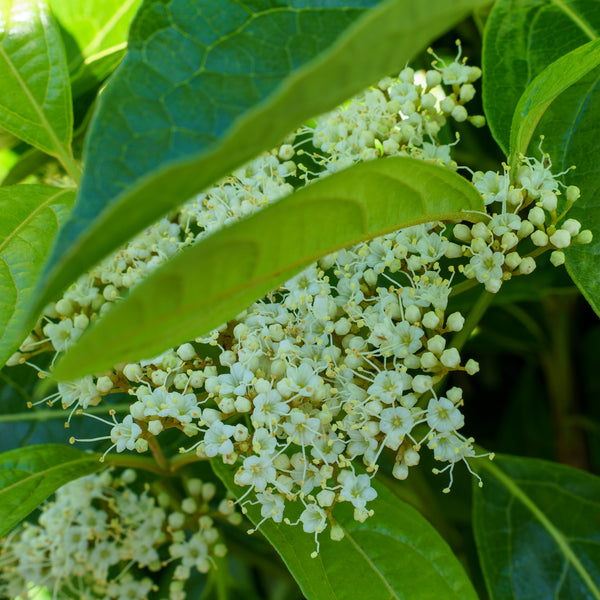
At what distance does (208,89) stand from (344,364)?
0.39 m

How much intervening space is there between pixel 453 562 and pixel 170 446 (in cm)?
52

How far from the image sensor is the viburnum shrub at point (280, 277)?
519 millimetres

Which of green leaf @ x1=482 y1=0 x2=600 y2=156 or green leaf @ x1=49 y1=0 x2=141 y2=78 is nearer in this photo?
green leaf @ x1=482 y1=0 x2=600 y2=156

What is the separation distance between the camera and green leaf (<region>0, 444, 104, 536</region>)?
903 mm

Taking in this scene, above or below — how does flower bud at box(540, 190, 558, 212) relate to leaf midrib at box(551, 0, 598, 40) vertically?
below

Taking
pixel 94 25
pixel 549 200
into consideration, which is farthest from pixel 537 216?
pixel 94 25

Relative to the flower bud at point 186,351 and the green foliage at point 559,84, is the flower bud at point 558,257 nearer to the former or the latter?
the green foliage at point 559,84

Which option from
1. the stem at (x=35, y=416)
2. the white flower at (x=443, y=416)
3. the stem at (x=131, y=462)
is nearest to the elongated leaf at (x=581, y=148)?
the white flower at (x=443, y=416)

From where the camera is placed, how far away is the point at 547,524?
3.75 feet

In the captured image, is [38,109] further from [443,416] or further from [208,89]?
[443,416]

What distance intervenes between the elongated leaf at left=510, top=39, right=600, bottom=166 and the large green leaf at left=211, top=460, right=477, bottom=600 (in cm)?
51

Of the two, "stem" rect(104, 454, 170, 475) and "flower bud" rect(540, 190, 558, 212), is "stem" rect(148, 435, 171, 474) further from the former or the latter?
"flower bud" rect(540, 190, 558, 212)

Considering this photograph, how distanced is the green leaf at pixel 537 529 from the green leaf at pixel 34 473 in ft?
2.11

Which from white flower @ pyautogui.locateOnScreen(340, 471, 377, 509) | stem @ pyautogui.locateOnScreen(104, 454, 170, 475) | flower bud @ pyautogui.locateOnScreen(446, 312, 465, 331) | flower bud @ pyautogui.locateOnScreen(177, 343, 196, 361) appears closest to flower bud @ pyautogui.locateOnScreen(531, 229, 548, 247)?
flower bud @ pyautogui.locateOnScreen(446, 312, 465, 331)
